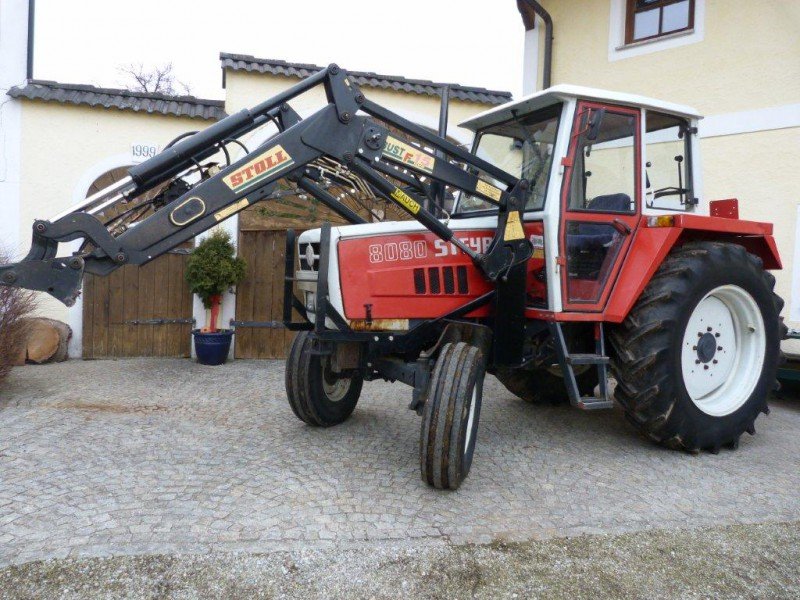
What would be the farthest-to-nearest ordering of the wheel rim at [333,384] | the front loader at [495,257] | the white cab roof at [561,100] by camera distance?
1. the wheel rim at [333,384]
2. the white cab roof at [561,100]
3. the front loader at [495,257]

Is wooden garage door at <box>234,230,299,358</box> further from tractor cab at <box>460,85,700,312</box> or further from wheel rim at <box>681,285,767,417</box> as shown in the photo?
wheel rim at <box>681,285,767,417</box>

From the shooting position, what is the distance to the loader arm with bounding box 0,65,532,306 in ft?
9.25

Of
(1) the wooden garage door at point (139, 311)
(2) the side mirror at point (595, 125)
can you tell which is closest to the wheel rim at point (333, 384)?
(2) the side mirror at point (595, 125)

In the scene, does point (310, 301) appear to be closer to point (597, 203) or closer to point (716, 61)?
point (597, 203)

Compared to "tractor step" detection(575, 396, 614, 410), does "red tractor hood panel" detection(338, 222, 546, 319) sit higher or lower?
higher

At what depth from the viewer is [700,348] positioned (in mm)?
4242

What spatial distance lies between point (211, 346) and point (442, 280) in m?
4.41

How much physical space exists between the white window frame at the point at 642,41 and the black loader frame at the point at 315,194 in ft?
15.1

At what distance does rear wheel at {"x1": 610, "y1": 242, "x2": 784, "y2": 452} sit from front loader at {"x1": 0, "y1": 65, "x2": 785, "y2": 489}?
1 centimetres

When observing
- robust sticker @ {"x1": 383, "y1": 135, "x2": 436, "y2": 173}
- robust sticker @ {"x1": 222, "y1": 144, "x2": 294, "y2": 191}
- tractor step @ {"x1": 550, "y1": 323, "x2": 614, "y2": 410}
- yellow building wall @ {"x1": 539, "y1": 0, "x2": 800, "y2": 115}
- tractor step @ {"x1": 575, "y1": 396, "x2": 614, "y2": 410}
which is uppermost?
yellow building wall @ {"x1": 539, "y1": 0, "x2": 800, "y2": 115}

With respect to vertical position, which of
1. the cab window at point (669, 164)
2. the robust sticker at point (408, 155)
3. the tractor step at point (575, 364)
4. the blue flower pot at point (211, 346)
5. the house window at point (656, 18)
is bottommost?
the blue flower pot at point (211, 346)

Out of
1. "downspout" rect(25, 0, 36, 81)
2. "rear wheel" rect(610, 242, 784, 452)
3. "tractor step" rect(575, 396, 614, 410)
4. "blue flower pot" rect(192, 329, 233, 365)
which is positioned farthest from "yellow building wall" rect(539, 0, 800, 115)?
"downspout" rect(25, 0, 36, 81)

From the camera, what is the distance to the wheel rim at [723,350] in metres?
4.22

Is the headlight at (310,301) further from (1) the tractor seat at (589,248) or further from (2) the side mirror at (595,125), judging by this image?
(2) the side mirror at (595,125)
